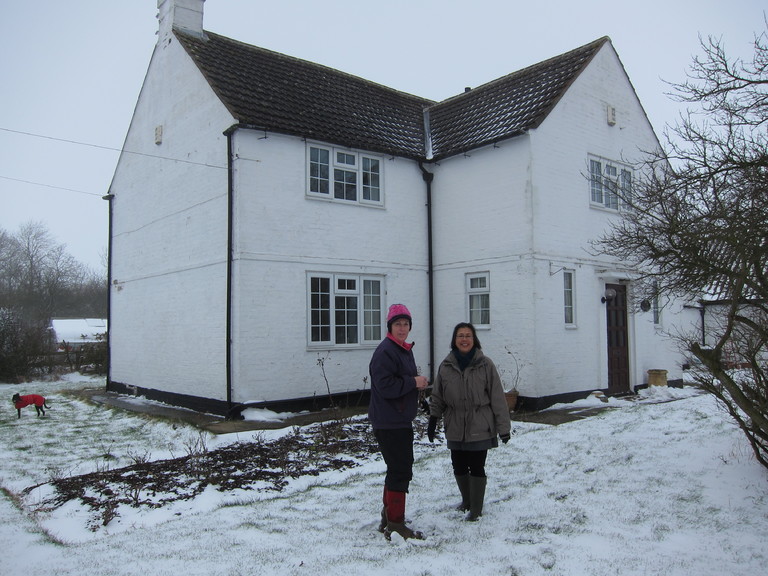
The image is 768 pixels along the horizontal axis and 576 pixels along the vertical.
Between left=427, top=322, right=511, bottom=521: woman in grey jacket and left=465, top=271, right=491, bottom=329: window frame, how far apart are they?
26.4 ft

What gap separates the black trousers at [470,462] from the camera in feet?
19.0

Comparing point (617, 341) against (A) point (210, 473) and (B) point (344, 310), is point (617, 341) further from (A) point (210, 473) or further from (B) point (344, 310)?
(A) point (210, 473)

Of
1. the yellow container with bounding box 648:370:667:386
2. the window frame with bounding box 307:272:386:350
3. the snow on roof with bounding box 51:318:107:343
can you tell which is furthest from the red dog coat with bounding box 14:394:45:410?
the snow on roof with bounding box 51:318:107:343

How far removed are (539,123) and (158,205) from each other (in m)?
9.39

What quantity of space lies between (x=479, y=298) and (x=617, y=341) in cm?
370

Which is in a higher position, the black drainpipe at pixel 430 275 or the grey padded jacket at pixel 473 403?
the black drainpipe at pixel 430 275

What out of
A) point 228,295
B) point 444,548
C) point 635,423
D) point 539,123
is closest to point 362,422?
point 228,295

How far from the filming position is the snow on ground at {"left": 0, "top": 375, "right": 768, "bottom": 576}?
484 centimetres

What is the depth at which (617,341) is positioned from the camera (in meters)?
15.0

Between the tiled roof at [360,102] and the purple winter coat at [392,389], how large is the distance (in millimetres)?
8263

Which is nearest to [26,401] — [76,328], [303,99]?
[303,99]

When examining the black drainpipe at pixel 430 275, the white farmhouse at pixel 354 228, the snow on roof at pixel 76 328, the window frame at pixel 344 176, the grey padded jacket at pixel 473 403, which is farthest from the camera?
the snow on roof at pixel 76 328

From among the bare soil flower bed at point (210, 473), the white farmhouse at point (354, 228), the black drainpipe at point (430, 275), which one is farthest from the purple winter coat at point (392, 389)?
the black drainpipe at point (430, 275)

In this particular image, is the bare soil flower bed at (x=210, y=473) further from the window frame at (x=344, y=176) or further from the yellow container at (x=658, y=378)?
the yellow container at (x=658, y=378)
